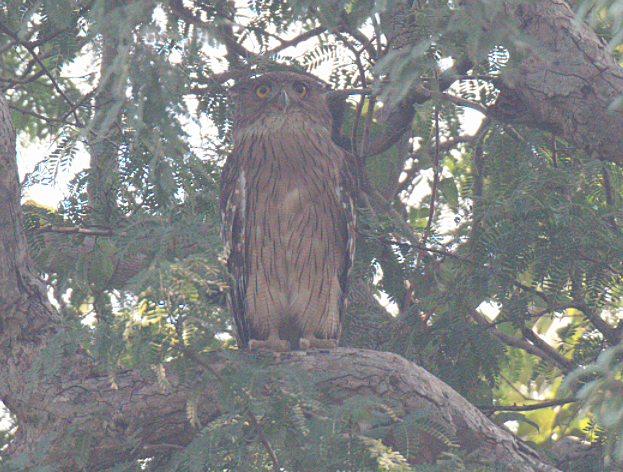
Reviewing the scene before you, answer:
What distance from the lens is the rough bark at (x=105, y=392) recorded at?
2354mm

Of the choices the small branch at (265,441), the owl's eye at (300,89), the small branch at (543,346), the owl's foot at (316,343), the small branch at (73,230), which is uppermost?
the owl's eye at (300,89)

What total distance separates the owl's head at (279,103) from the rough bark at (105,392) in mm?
1473

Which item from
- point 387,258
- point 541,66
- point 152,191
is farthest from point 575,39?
point 152,191

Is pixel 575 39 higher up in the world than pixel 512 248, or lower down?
higher up

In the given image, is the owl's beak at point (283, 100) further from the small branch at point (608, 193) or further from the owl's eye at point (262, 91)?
the small branch at point (608, 193)

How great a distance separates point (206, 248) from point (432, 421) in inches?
40.0

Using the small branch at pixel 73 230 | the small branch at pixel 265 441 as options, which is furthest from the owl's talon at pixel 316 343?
the small branch at pixel 265 441

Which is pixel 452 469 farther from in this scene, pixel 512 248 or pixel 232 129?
pixel 232 129

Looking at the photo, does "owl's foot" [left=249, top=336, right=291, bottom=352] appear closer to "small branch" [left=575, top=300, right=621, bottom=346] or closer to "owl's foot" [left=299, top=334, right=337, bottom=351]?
"owl's foot" [left=299, top=334, right=337, bottom=351]

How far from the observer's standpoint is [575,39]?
2.67 m

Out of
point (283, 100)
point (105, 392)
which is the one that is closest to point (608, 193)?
point (283, 100)

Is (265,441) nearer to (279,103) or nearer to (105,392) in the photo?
(105,392)

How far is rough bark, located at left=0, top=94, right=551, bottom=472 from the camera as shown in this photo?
7.72 feet

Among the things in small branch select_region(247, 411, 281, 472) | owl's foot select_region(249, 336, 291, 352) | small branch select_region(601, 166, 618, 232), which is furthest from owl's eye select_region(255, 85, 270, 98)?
small branch select_region(247, 411, 281, 472)
